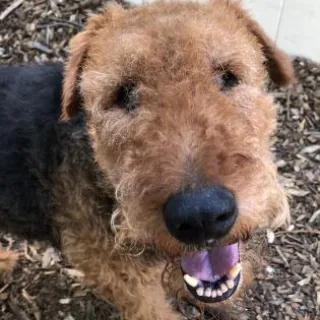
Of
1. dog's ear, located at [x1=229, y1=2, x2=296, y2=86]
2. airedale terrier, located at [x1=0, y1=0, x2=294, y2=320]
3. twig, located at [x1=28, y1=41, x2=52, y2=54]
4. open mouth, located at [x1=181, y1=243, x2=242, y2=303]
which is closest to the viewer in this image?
airedale terrier, located at [x1=0, y1=0, x2=294, y2=320]

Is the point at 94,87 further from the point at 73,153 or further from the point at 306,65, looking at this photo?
the point at 306,65

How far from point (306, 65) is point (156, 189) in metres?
2.43

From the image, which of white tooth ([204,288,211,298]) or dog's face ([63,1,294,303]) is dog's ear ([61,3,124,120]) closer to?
dog's face ([63,1,294,303])

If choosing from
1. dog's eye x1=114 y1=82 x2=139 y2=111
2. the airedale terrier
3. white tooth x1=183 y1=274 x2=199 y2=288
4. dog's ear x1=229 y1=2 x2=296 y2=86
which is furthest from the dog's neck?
dog's ear x1=229 y1=2 x2=296 y2=86

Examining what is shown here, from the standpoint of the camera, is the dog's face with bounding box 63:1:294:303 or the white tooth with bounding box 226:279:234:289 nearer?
the dog's face with bounding box 63:1:294:303

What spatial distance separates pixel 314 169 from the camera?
3654mm

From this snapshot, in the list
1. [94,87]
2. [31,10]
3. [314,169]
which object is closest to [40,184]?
[94,87]

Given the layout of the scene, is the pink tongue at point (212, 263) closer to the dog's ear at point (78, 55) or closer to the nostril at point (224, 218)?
the nostril at point (224, 218)

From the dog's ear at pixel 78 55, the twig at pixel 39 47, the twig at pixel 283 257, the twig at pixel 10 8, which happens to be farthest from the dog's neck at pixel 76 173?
the twig at pixel 10 8

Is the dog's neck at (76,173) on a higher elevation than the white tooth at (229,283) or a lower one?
higher

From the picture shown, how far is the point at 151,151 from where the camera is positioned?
6.68 feet

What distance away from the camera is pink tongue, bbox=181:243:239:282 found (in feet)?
7.64

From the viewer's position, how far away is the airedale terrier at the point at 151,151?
1939mm

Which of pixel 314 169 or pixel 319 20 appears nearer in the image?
pixel 314 169
